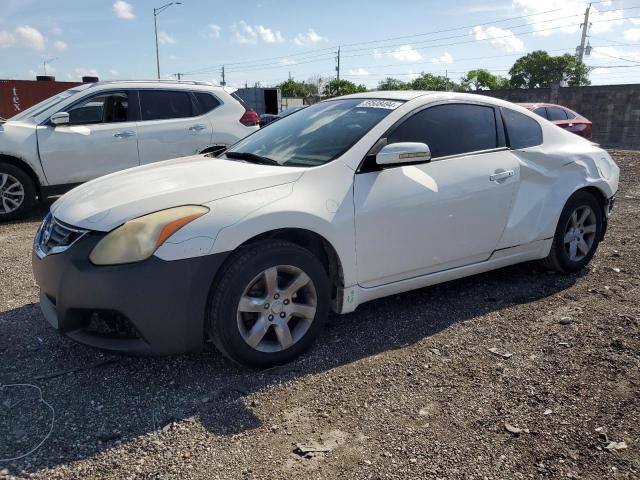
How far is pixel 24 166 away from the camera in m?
7.12

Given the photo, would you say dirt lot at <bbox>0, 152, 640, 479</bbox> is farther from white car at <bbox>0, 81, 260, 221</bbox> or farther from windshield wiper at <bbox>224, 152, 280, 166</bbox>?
white car at <bbox>0, 81, 260, 221</bbox>

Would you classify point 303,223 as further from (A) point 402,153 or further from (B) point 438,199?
(B) point 438,199

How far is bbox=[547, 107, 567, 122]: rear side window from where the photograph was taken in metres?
15.1

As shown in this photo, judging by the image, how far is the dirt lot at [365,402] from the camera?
2.40 m

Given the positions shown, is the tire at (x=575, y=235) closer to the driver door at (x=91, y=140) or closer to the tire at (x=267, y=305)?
the tire at (x=267, y=305)

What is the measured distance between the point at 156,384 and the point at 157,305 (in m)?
0.54

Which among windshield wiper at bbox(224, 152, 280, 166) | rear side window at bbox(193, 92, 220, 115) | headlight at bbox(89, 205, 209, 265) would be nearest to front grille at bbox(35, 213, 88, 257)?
headlight at bbox(89, 205, 209, 265)

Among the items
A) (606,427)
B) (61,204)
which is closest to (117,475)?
(61,204)

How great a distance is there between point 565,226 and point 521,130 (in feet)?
3.05

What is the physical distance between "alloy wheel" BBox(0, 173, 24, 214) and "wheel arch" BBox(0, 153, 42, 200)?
0.63 ft

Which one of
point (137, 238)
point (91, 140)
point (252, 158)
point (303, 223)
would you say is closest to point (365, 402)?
point (303, 223)

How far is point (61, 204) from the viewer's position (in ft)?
11.0

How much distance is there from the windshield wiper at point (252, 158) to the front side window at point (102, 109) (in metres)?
4.27

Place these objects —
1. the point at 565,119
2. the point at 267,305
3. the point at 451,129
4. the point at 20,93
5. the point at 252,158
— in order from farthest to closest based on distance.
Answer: the point at 20,93
the point at 565,119
the point at 451,129
the point at 252,158
the point at 267,305
